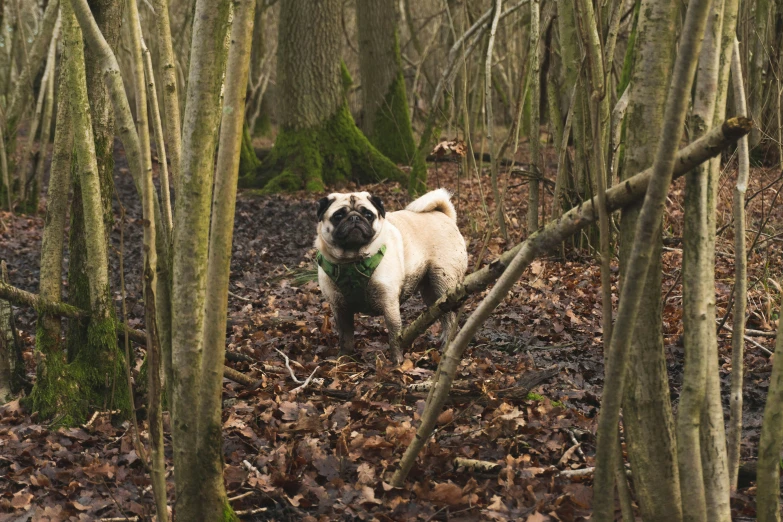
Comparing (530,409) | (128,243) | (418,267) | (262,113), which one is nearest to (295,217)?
(128,243)

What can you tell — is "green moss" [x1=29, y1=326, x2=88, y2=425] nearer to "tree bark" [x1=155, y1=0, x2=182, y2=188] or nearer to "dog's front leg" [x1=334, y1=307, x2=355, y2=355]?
"tree bark" [x1=155, y1=0, x2=182, y2=188]

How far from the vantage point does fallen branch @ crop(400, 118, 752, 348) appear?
2084 mm

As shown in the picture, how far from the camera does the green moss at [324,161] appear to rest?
48.4ft

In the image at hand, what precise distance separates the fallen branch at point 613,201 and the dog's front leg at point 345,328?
2.57 metres

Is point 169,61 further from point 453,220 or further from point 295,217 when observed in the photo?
point 295,217

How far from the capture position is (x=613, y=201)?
8.02 ft

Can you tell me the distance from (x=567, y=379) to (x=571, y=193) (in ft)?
11.6

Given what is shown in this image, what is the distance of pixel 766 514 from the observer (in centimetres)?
264

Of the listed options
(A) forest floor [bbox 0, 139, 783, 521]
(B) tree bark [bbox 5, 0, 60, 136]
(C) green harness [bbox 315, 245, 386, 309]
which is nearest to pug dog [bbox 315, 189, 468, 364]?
(C) green harness [bbox 315, 245, 386, 309]

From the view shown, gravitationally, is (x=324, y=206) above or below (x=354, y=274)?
above

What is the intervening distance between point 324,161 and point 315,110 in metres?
1.08

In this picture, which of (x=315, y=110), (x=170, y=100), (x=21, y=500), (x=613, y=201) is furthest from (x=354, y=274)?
(x=315, y=110)

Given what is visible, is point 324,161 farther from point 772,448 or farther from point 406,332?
point 772,448

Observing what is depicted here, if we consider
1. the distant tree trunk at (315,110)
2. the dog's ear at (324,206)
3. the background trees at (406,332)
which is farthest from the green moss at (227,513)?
the distant tree trunk at (315,110)
